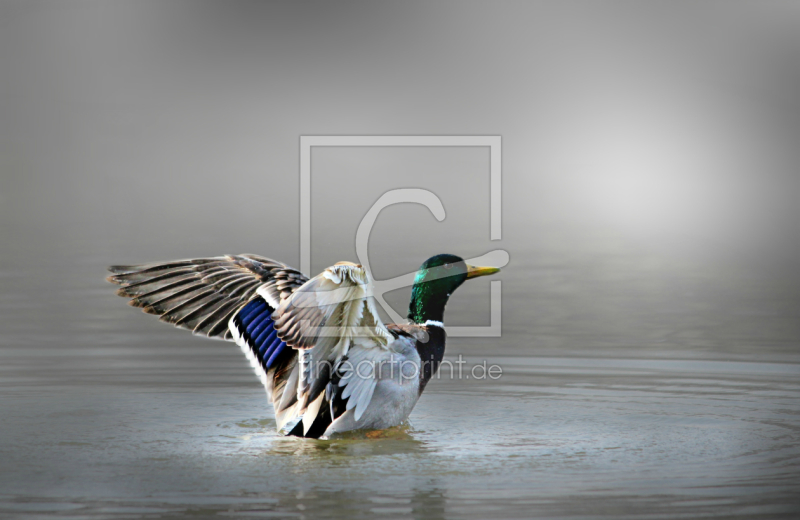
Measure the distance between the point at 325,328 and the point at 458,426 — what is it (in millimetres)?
1479

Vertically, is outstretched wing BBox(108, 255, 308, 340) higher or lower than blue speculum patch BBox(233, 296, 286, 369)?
higher

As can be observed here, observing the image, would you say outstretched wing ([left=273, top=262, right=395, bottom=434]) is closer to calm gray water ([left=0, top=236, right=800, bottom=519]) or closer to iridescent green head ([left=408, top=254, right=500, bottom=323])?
calm gray water ([left=0, top=236, right=800, bottom=519])

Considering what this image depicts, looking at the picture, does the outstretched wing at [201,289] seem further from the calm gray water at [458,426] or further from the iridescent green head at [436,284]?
the iridescent green head at [436,284]

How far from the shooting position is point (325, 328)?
6879 millimetres

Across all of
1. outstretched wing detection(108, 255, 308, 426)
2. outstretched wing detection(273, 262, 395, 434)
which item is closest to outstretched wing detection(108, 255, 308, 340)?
outstretched wing detection(108, 255, 308, 426)

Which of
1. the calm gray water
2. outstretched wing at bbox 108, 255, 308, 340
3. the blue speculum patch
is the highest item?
outstretched wing at bbox 108, 255, 308, 340

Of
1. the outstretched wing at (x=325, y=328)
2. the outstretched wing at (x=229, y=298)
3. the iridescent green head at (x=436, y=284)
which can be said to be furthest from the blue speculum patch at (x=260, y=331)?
the iridescent green head at (x=436, y=284)

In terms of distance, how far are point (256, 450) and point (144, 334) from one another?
15.3ft

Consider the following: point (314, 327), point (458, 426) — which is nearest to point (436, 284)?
point (458, 426)

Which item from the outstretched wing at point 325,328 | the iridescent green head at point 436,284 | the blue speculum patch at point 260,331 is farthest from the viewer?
the iridescent green head at point 436,284

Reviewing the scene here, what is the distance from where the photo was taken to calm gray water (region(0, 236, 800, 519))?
6.10 m

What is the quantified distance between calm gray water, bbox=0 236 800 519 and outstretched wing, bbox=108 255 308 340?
730 millimetres

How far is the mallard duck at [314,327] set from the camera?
674 centimetres

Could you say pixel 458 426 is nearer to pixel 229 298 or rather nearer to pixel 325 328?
pixel 325 328
